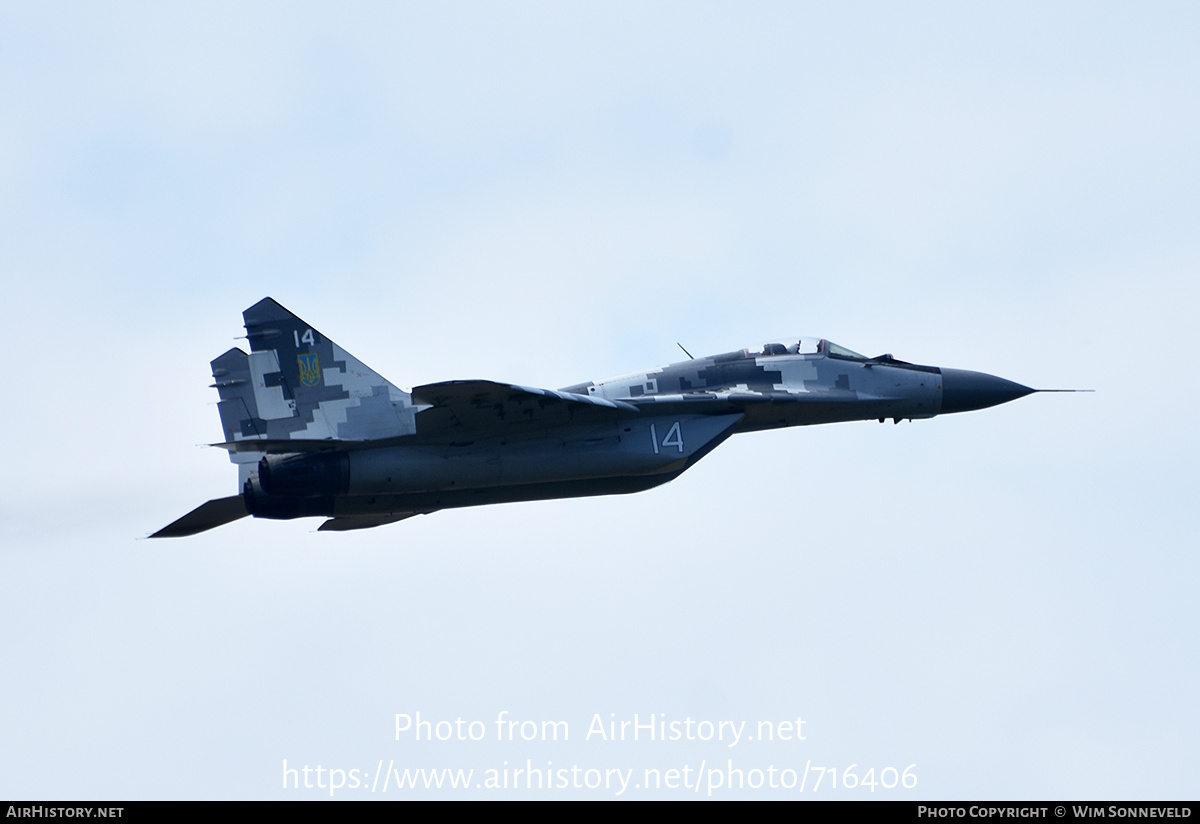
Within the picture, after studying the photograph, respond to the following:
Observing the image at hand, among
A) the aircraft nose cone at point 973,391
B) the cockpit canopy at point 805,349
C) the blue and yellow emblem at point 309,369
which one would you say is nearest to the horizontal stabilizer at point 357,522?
the blue and yellow emblem at point 309,369

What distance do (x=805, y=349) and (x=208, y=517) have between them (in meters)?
12.6

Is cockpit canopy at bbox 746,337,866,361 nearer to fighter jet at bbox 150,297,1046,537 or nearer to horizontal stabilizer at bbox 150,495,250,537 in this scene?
fighter jet at bbox 150,297,1046,537

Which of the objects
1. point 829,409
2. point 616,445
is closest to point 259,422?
point 616,445

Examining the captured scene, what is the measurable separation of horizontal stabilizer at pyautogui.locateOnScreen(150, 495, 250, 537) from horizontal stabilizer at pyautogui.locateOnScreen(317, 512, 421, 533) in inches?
73.9

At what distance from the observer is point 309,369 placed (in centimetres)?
2888

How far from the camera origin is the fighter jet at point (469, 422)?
2789 cm

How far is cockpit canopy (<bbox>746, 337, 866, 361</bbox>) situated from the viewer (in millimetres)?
31453

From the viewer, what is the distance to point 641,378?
100 feet

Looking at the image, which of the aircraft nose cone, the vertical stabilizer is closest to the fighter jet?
the vertical stabilizer

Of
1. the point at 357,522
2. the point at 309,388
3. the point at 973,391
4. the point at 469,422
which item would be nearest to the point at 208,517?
the point at 357,522

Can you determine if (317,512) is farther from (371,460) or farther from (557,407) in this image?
(557,407)

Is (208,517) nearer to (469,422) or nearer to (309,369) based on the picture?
(309,369)

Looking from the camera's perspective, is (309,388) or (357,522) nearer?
(309,388)
